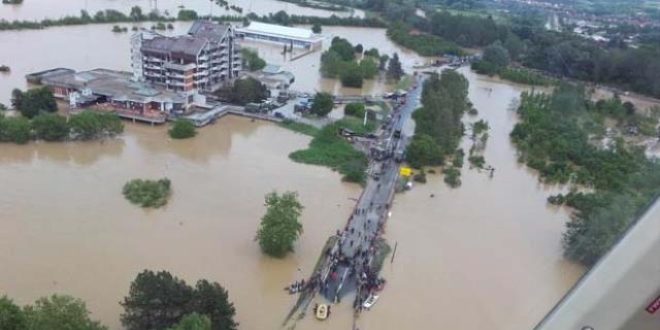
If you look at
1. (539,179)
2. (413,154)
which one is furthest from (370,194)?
(539,179)

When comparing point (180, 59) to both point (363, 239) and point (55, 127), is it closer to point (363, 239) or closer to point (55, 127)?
point (55, 127)

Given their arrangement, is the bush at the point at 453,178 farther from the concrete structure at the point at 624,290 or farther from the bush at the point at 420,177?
the concrete structure at the point at 624,290

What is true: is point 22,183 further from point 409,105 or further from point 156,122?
point 409,105

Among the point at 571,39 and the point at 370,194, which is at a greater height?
the point at 571,39

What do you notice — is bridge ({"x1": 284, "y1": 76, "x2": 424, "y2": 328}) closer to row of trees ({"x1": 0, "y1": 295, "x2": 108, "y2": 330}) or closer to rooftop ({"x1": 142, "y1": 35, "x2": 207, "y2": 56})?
row of trees ({"x1": 0, "y1": 295, "x2": 108, "y2": 330})

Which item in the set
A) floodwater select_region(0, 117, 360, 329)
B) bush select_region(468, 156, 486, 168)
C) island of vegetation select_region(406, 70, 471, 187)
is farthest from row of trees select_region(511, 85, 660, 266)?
floodwater select_region(0, 117, 360, 329)
